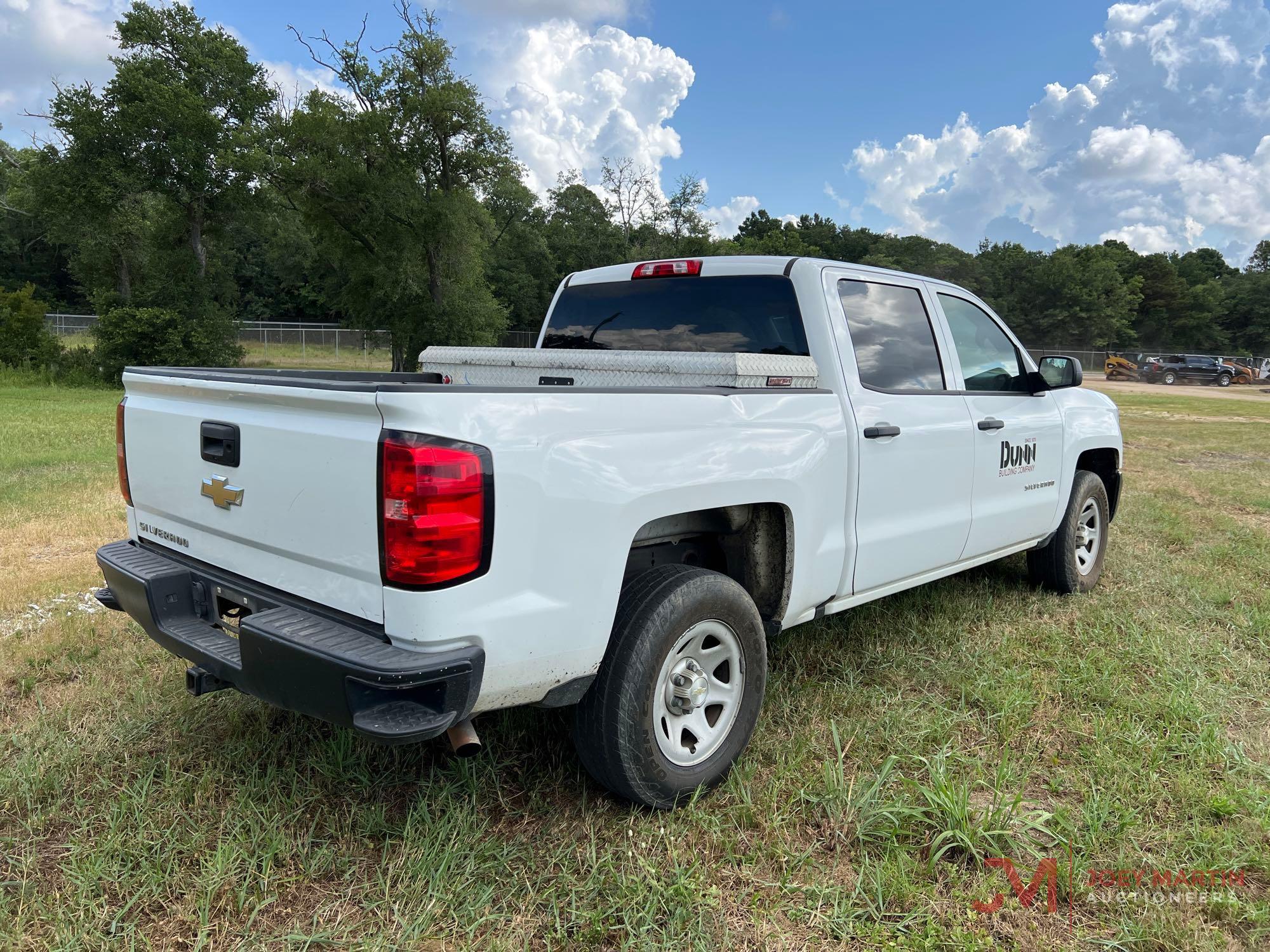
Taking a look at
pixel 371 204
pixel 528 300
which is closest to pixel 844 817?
pixel 371 204

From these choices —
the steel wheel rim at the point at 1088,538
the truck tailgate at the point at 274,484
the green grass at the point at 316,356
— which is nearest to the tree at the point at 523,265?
the green grass at the point at 316,356

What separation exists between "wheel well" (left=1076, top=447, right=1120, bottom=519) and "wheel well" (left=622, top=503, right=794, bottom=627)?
318 cm

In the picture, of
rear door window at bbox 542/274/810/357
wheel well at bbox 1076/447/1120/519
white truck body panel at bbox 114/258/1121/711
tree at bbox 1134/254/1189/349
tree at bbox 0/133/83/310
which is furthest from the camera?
tree at bbox 1134/254/1189/349

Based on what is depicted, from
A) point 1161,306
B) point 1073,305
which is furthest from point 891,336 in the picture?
point 1161,306

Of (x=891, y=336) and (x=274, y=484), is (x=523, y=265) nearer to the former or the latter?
(x=891, y=336)

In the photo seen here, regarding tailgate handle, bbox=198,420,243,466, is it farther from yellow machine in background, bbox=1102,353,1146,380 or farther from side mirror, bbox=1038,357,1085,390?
yellow machine in background, bbox=1102,353,1146,380

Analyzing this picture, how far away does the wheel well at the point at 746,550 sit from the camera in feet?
9.92

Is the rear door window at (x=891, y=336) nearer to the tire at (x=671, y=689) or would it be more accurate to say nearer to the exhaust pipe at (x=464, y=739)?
the tire at (x=671, y=689)

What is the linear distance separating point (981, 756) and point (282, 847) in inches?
98.9

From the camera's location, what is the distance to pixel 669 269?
153 inches

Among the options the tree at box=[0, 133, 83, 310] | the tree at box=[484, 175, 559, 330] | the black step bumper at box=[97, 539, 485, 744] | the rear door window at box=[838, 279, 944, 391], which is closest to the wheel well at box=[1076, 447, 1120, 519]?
the rear door window at box=[838, 279, 944, 391]

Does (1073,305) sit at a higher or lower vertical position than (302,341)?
higher

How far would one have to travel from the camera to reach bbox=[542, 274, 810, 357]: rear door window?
354cm

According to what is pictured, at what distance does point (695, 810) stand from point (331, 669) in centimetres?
136
